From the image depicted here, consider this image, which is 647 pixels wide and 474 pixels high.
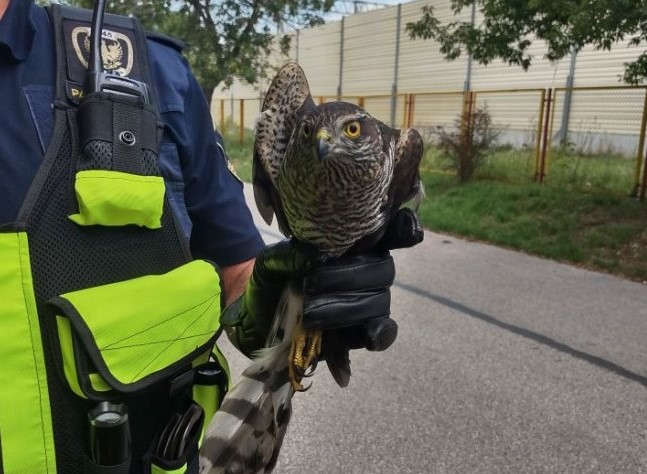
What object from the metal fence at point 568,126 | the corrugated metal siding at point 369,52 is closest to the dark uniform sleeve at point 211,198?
the metal fence at point 568,126

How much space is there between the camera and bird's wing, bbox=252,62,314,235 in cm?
148

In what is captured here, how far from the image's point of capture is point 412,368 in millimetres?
4555

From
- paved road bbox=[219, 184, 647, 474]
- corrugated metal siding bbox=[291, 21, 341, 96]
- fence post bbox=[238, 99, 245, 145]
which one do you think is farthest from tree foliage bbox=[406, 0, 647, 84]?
corrugated metal siding bbox=[291, 21, 341, 96]

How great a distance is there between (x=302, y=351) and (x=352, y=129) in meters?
0.50

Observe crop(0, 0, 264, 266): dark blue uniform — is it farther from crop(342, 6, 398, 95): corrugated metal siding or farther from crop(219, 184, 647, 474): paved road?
crop(342, 6, 398, 95): corrugated metal siding

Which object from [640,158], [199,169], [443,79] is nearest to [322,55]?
[443,79]

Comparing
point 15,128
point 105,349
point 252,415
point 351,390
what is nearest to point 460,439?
point 351,390

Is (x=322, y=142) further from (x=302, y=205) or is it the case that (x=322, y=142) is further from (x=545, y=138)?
(x=545, y=138)

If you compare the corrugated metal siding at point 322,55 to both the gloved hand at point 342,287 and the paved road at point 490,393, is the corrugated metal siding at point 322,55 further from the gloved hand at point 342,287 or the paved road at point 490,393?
the gloved hand at point 342,287

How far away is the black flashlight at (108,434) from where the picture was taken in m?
1.22

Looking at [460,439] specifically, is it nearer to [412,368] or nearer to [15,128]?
[412,368]

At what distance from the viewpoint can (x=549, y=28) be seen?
887cm

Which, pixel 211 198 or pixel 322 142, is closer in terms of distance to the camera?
pixel 322 142

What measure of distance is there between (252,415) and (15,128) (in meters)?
0.77
